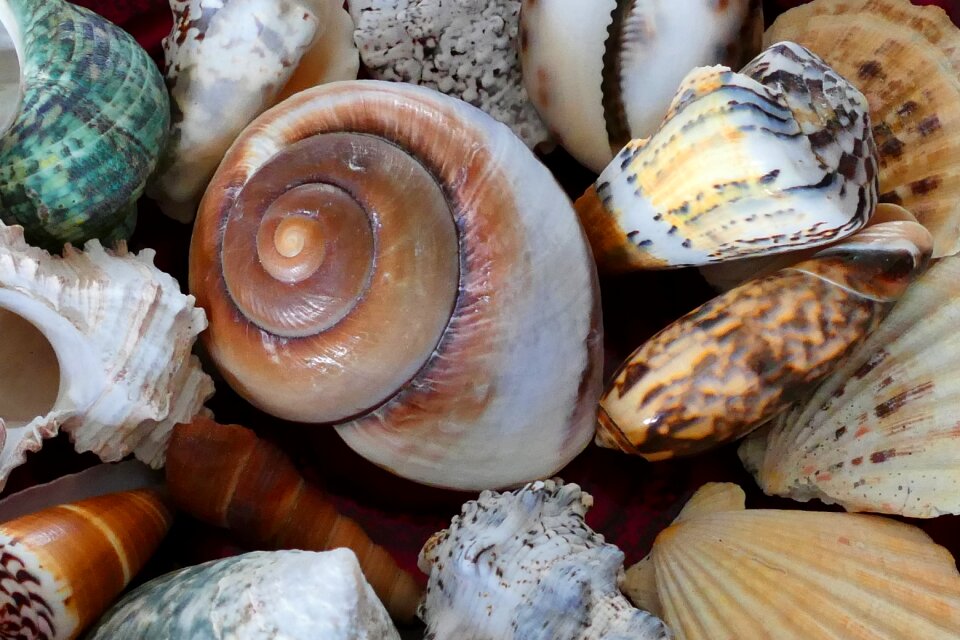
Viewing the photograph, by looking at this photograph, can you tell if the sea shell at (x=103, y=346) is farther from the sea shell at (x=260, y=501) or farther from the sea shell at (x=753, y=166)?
the sea shell at (x=753, y=166)

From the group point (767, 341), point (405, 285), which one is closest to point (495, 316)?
point (405, 285)

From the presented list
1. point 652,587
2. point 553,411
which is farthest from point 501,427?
point 652,587

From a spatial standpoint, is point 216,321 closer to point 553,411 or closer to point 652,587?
point 553,411

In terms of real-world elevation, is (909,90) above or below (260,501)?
above

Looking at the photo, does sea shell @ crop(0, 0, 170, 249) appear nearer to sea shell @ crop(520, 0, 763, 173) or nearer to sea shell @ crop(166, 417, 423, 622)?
sea shell @ crop(166, 417, 423, 622)

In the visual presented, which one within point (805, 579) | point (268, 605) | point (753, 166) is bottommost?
point (805, 579)

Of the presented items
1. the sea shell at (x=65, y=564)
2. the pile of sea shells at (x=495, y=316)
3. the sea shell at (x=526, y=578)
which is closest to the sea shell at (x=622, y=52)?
the pile of sea shells at (x=495, y=316)

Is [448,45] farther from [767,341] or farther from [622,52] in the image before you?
[767,341]
